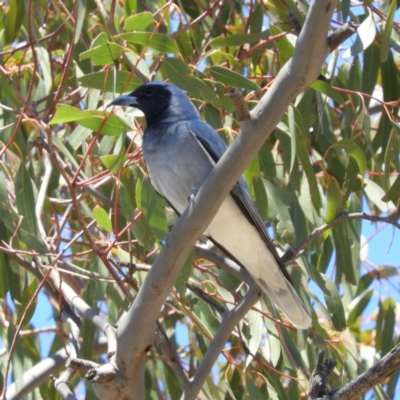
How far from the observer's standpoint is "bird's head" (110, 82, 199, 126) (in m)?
3.61

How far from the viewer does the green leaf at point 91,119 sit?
287cm

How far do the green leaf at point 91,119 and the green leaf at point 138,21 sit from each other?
1.23 ft

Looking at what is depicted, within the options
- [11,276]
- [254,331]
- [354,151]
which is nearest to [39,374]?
[11,276]

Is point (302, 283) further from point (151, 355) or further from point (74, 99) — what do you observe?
point (74, 99)

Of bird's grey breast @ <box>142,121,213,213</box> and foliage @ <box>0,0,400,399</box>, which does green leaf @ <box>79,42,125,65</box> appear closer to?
foliage @ <box>0,0,400,399</box>

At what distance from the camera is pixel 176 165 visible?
3324 mm

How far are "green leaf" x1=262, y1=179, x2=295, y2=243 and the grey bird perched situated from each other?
0.08 m

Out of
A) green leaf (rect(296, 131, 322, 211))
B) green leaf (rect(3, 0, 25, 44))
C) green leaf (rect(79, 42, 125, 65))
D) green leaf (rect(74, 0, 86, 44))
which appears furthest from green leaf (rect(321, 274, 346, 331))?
green leaf (rect(3, 0, 25, 44))

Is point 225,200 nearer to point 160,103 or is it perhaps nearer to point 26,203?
point 160,103

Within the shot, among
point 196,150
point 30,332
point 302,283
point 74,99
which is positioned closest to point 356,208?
point 302,283

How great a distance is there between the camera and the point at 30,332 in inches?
173

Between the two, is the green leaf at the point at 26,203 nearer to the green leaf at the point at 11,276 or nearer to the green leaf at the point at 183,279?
the green leaf at the point at 11,276

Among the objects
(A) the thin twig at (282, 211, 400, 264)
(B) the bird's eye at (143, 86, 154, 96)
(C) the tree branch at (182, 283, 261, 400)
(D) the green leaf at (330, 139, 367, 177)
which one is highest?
(B) the bird's eye at (143, 86, 154, 96)

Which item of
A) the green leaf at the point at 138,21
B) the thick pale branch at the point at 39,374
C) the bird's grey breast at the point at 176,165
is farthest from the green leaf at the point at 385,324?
the green leaf at the point at 138,21
